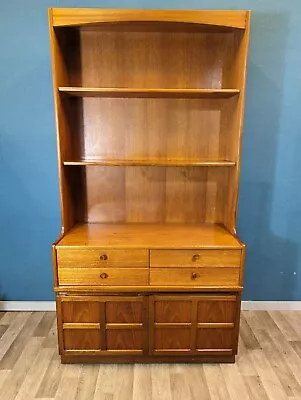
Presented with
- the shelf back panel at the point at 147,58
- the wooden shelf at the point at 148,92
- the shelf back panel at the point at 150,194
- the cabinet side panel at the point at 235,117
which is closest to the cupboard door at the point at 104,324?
the shelf back panel at the point at 150,194

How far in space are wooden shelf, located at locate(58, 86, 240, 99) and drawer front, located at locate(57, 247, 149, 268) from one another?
2.90 feet

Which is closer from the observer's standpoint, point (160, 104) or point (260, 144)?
point (160, 104)

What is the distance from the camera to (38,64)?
2258 millimetres

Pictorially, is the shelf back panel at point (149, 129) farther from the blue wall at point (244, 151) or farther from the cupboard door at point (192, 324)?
the cupboard door at point (192, 324)

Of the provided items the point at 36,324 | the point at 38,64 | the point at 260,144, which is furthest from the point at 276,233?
the point at 38,64

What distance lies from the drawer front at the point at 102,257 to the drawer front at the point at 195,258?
7 centimetres

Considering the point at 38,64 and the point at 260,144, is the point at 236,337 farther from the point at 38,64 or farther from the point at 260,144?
the point at 38,64

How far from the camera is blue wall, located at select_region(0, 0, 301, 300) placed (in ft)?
7.25

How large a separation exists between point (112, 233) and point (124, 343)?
2.15 feet

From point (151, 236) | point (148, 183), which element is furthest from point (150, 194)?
point (151, 236)

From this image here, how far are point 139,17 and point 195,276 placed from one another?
1.44 m

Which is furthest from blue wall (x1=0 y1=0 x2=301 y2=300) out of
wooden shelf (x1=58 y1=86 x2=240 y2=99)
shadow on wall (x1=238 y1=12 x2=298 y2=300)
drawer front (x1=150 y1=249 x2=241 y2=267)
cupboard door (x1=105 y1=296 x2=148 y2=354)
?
cupboard door (x1=105 y1=296 x2=148 y2=354)

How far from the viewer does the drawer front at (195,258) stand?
1932 millimetres

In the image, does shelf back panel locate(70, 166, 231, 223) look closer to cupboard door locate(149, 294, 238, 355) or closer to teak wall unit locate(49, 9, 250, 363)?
teak wall unit locate(49, 9, 250, 363)
